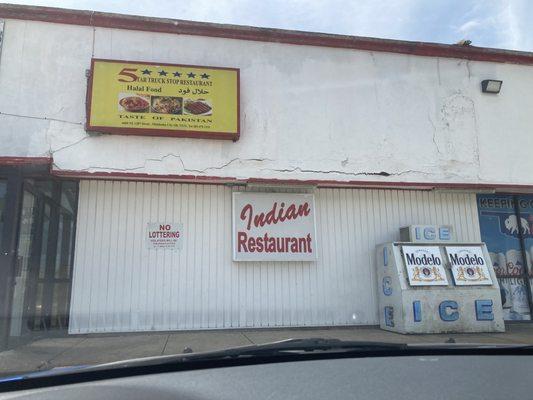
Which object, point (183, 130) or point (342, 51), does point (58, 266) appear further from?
point (342, 51)

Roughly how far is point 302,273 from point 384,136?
3.23m

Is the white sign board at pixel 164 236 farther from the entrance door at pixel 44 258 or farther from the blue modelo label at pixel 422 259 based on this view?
the blue modelo label at pixel 422 259

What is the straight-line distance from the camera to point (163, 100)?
9.84m

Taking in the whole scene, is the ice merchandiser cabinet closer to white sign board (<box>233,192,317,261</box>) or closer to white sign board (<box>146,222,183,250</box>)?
white sign board (<box>233,192,317,261</box>)

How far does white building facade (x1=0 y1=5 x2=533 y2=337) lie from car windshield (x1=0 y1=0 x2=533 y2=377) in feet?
0.10

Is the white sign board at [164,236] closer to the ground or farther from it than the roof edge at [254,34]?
closer to the ground

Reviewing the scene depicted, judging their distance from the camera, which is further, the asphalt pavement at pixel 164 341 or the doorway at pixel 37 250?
the doorway at pixel 37 250

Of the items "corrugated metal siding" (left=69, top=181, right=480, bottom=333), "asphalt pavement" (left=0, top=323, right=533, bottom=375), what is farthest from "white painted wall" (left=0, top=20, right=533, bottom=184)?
"asphalt pavement" (left=0, top=323, right=533, bottom=375)

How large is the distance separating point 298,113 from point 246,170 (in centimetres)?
161

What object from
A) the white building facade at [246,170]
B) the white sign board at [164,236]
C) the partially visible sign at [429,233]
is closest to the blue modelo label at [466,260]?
the partially visible sign at [429,233]

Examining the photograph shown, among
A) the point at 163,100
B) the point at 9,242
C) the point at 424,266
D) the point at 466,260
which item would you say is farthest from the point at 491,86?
the point at 9,242

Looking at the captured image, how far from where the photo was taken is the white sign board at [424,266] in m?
9.49

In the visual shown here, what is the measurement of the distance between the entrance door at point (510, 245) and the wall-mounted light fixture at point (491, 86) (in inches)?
90.3

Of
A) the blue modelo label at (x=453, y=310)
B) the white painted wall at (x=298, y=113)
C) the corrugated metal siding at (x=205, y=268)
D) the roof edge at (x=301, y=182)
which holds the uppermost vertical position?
the white painted wall at (x=298, y=113)
